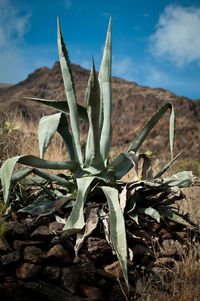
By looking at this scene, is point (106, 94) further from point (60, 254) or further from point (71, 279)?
point (71, 279)

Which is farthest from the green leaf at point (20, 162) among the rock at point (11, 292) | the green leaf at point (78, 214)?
the rock at point (11, 292)

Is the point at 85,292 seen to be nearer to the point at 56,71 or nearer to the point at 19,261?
the point at 19,261

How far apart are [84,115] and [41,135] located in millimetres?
532

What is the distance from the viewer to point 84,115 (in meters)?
2.57

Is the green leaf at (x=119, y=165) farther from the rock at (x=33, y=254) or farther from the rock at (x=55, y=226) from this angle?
the rock at (x=33, y=254)

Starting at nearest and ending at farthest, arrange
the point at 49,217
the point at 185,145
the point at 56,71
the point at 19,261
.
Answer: the point at 19,261 → the point at 49,217 → the point at 185,145 → the point at 56,71

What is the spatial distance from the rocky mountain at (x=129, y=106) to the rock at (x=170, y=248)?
8335 millimetres

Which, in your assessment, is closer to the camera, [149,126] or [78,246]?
[78,246]

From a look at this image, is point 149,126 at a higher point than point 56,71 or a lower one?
lower

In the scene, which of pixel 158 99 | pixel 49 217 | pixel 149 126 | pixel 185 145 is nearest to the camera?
pixel 49 217

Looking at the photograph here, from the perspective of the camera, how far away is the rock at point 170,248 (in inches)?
85.0

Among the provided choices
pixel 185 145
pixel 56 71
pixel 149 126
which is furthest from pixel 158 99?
pixel 149 126

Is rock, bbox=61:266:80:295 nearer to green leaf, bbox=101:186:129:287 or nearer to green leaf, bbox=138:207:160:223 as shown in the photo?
green leaf, bbox=101:186:129:287

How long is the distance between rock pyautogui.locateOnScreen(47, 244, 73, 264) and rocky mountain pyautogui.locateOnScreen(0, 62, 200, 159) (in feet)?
29.2
